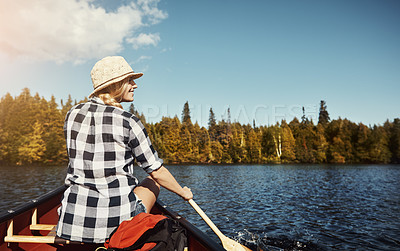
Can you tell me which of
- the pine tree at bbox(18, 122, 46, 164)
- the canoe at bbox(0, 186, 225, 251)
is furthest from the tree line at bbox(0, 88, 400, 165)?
the canoe at bbox(0, 186, 225, 251)

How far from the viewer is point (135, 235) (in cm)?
178

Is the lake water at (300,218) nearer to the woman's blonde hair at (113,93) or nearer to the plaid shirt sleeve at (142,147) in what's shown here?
the plaid shirt sleeve at (142,147)

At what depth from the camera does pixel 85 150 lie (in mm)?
1948

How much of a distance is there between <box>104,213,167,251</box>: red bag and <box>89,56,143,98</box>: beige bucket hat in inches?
45.4

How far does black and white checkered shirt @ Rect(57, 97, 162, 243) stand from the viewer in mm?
1939

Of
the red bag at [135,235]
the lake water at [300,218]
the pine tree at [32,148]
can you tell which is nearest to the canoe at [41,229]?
the red bag at [135,235]

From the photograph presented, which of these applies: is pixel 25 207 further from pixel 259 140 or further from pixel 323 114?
pixel 323 114

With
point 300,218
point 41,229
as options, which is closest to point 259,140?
point 300,218

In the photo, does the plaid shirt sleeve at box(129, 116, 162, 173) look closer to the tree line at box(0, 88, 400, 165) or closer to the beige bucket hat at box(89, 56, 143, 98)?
the beige bucket hat at box(89, 56, 143, 98)

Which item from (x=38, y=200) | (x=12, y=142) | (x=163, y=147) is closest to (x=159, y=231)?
(x=38, y=200)

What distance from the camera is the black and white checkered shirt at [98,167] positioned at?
76.4 inches

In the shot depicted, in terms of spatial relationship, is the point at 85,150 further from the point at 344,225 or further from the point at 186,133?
the point at 186,133

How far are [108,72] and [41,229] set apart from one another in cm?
285

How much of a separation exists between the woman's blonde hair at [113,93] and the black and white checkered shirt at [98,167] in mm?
126
